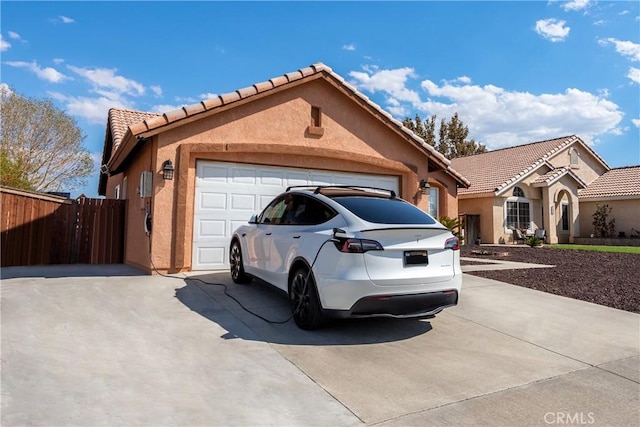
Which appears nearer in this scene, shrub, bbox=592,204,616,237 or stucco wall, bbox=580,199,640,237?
stucco wall, bbox=580,199,640,237

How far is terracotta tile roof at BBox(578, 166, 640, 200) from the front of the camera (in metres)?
→ 22.7

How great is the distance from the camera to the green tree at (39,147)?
65.8 feet

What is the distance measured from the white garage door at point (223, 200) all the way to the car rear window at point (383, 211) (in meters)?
4.12

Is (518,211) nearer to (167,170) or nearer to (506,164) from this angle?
(506,164)

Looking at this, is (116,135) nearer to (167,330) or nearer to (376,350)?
(167,330)

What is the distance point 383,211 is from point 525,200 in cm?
2115

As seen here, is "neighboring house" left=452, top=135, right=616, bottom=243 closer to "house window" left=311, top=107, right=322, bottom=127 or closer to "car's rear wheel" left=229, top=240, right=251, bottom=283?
"house window" left=311, top=107, right=322, bottom=127

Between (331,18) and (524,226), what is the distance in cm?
1793

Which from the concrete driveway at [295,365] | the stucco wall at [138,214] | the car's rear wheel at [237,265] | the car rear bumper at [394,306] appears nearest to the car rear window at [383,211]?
the car rear bumper at [394,306]

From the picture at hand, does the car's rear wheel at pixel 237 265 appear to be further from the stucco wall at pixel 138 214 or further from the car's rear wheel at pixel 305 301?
the car's rear wheel at pixel 305 301

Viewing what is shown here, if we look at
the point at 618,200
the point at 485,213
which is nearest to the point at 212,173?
the point at 485,213

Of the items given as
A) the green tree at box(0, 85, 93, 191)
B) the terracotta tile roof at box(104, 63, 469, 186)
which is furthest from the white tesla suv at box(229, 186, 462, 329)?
the green tree at box(0, 85, 93, 191)

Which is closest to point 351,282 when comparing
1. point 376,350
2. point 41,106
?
point 376,350

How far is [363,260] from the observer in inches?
163
